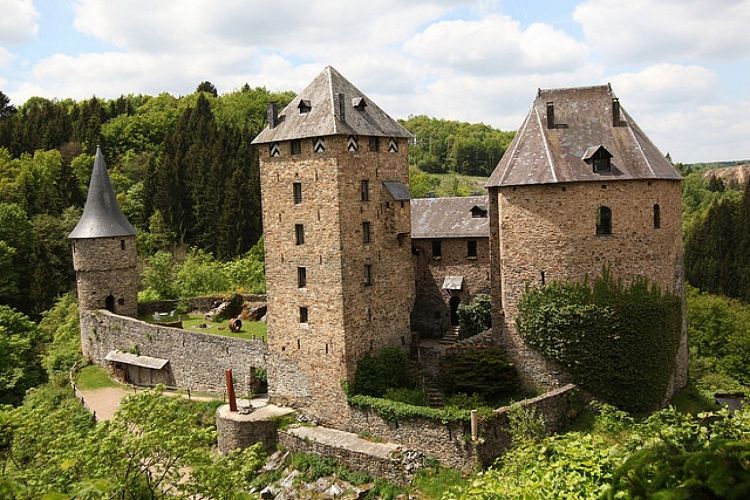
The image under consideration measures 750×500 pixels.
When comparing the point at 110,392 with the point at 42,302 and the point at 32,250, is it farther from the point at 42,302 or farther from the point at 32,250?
the point at 32,250

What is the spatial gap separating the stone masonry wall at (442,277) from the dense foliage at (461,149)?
66.9 meters

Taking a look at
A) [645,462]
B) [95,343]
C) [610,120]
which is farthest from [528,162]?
[95,343]

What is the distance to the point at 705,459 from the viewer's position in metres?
5.71

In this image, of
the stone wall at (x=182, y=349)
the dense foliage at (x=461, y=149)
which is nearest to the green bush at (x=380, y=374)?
the stone wall at (x=182, y=349)

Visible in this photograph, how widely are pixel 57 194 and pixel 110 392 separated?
3304cm

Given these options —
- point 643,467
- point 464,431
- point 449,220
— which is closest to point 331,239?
point 464,431

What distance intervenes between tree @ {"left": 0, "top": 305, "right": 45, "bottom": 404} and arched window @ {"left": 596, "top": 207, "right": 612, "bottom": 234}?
94.0 feet

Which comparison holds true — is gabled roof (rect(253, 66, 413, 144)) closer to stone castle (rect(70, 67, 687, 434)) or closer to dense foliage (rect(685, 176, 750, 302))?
stone castle (rect(70, 67, 687, 434))

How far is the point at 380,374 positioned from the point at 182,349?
11.5 metres

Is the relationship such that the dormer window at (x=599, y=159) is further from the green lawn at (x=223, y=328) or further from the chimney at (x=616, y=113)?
the green lawn at (x=223, y=328)

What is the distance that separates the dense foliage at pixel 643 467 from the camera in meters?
5.59

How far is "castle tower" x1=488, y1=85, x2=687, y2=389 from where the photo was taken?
24000mm

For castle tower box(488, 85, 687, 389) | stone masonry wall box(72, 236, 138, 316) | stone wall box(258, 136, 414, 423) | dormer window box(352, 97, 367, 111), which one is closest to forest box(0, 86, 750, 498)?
stone wall box(258, 136, 414, 423)

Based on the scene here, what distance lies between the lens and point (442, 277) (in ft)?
106
